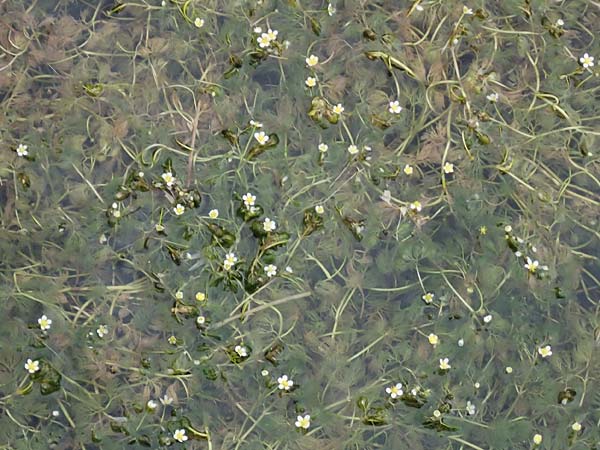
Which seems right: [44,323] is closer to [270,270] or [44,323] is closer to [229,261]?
[229,261]

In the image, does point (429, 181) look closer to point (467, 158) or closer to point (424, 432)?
point (467, 158)

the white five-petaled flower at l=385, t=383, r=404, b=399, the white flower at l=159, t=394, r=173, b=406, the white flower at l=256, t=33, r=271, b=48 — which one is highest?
the white flower at l=256, t=33, r=271, b=48

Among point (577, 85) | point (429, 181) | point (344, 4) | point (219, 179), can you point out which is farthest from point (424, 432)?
point (344, 4)

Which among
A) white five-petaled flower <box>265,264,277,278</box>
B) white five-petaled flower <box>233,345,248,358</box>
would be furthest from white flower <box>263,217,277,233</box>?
white five-petaled flower <box>233,345,248,358</box>

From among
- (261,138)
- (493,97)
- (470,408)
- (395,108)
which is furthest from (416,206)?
(470,408)

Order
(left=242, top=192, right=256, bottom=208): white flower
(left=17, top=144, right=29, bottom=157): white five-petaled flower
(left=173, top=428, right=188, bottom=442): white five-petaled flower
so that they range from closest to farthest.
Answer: (left=173, top=428, right=188, bottom=442): white five-petaled flower, (left=242, top=192, right=256, bottom=208): white flower, (left=17, top=144, right=29, bottom=157): white five-petaled flower

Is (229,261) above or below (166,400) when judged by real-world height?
above

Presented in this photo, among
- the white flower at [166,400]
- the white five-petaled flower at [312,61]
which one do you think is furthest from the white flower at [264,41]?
the white flower at [166,400]

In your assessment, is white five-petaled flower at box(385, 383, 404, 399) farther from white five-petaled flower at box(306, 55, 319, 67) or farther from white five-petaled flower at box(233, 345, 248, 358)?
white five-petaled flower at box(306, 55, 319, 67)
